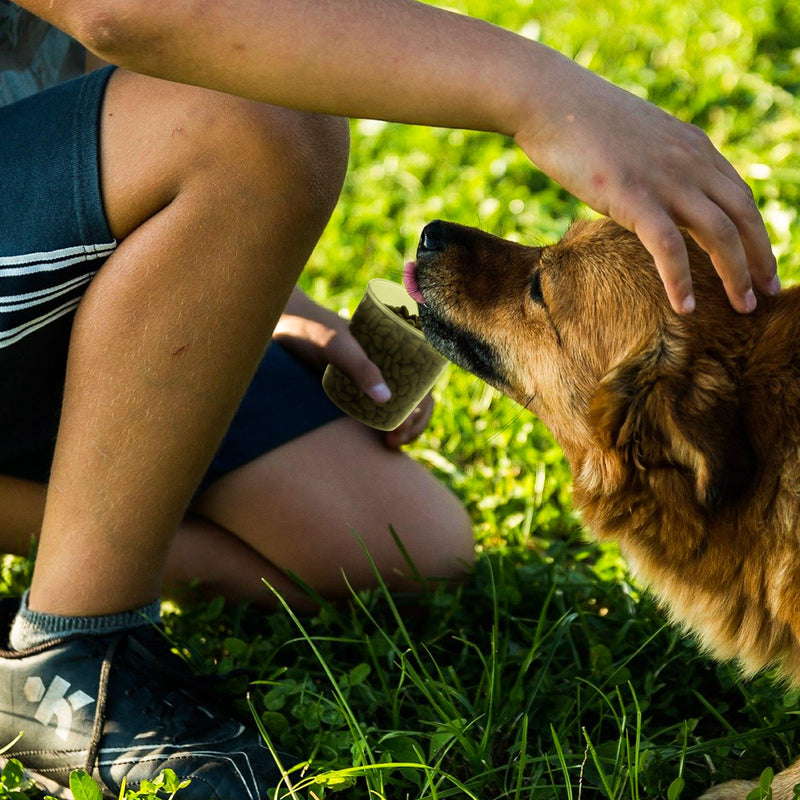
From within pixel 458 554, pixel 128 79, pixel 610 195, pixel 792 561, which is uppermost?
pixel 610 195

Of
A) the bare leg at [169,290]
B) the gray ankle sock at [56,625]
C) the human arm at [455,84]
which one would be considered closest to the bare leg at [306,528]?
the gray ankle sock at [56,625]

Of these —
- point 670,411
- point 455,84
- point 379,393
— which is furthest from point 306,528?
point 455,84

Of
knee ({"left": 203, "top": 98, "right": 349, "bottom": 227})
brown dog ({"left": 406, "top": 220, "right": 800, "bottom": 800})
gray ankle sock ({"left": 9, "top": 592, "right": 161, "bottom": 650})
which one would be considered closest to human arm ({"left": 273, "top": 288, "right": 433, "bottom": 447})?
brown dog ({"left": 406, "top": 220, "right": 800, "bottom": 800})

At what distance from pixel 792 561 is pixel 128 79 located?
→ 1501 mm

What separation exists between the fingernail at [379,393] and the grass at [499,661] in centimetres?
48

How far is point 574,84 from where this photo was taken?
1.56 meters

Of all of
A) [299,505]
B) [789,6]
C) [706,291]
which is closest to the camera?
[706,291]

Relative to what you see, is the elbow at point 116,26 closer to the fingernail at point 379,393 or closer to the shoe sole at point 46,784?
the fingernail at point 379,393

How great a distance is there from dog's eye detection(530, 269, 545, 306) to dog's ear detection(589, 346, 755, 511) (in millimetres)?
296

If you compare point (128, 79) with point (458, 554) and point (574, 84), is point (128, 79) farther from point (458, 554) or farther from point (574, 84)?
point (458, 554)

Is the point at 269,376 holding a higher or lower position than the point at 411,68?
lower

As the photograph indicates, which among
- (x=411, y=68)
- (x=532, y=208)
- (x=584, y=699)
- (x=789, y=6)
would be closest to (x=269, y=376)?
(x=584, y=699)

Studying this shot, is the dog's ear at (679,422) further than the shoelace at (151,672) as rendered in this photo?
No

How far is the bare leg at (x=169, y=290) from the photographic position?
1.95 meters
